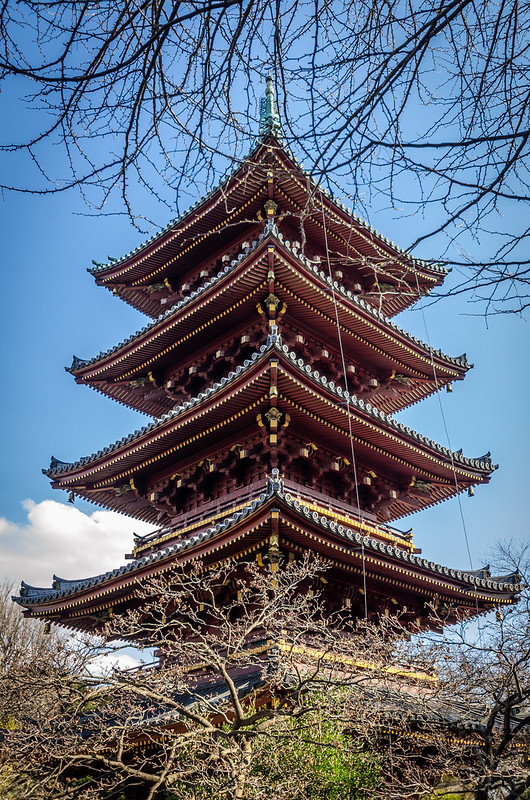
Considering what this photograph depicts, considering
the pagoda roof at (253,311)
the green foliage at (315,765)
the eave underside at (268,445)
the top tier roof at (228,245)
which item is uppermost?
the top tier roof at (228,245)

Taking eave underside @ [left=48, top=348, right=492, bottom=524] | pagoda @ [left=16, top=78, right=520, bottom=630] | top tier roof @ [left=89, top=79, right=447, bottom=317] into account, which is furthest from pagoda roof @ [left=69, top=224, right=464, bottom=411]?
eave underside @ [left=48, top=348, right=492, bottom=524]

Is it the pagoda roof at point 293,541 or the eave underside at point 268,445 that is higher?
the eave underside at point 268,445

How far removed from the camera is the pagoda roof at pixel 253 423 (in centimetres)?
997

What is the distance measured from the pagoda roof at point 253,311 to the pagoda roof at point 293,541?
3582 mm

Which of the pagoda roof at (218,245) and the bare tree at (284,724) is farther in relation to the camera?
the pagoda roof at (218,245)

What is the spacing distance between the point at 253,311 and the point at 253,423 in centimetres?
252

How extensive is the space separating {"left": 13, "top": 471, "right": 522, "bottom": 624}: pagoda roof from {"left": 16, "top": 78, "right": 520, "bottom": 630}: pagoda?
32 millimetres

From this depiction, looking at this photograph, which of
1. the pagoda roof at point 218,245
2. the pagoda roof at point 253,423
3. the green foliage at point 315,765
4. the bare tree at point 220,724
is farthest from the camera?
the pagoda roof at point 218,245

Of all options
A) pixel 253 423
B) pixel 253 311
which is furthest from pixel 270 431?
pixel 253 311

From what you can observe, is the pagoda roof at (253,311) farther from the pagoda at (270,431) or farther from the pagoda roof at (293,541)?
the pagoda roof at (293,541)

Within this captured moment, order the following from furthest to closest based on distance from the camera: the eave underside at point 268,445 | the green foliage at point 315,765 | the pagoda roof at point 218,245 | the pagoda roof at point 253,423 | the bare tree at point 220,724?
the pagoda roof at point 218,245 < the eave underside at point 268,445 < the pagoda roof at point 253,423 < the green foliage at point 315,765 < the bare tree at point 220,724

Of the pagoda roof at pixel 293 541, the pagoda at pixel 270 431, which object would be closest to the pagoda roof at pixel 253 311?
the pagoda at pixel 270 431

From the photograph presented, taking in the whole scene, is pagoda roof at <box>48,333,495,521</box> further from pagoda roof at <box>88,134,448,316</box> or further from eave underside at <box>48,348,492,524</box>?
pagoda roof at <box>88,134,448,316</box>

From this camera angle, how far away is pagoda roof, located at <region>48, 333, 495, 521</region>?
9.97m
